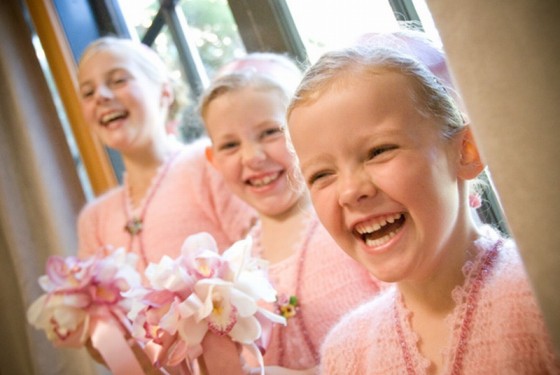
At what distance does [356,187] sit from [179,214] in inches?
24.4

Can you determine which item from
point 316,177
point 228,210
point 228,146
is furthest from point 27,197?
point 316,177

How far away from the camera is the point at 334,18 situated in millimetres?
917

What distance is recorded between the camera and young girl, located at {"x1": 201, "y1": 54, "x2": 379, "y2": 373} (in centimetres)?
90

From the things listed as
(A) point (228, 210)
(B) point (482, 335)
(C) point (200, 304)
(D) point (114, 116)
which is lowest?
(B) point (482, 335)

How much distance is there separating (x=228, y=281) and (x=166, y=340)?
111mm

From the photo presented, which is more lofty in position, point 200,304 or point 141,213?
point 141,213

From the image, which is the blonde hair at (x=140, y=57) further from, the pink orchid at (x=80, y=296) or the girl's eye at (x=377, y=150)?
the girl's eye at (x=377, y=150)

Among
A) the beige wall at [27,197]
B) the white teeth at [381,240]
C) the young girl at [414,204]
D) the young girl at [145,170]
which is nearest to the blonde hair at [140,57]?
the young girl at [145,170]

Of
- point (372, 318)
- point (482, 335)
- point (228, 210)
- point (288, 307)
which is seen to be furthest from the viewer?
point (228, 210)

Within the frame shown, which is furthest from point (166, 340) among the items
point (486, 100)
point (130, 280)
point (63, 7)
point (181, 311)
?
point (63, 7)

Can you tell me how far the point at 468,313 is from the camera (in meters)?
0.63

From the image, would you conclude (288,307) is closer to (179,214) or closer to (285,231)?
(285,231)

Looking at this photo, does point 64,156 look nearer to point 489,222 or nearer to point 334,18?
point 334,18

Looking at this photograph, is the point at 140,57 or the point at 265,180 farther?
the point at 140,57
